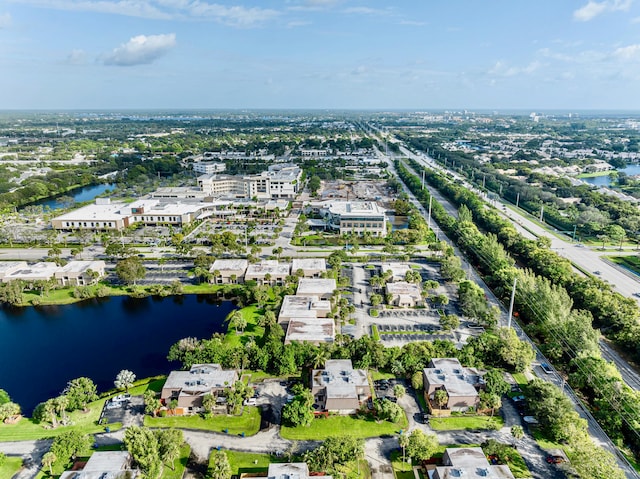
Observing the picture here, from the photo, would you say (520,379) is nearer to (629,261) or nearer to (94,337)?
(629,261)

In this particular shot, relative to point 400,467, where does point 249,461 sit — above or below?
above

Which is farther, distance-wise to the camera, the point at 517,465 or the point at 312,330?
the point at 312,330

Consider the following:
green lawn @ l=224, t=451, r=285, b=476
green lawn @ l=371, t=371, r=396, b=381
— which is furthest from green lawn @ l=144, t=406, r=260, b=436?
green lawn @ l=371, t=371, r=396, b=381

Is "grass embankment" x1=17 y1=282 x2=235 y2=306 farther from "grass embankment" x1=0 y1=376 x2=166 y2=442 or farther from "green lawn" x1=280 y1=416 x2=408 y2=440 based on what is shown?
"green lawn" x1=280 y1=416 x2=408 y2=440

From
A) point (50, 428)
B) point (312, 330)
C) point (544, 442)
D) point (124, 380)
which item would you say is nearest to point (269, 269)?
point (312, 330)

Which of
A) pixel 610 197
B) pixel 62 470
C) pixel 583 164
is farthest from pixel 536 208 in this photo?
pixel 62 470

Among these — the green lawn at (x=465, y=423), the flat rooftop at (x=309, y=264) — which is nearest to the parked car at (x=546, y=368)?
the green lawn at (x=465, y=423)
